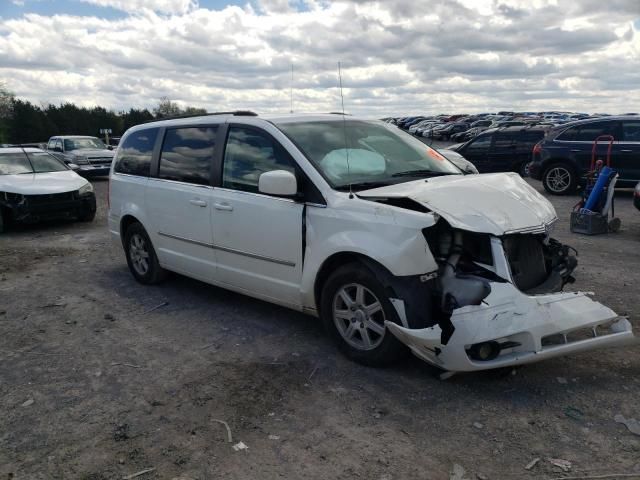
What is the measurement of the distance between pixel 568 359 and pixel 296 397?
6.59 feet

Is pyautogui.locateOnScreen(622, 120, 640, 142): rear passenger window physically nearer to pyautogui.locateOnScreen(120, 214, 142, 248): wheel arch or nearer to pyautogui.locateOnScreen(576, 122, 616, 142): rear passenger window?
pyautogui.locateOnScreen(576, 122, 616, 142): rear passenger window

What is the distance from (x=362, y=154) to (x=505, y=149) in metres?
12.3

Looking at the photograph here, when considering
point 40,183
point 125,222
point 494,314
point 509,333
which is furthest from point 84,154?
point 509,333

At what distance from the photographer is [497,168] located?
15.9 m

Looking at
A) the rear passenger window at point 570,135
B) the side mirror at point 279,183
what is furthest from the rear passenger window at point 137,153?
the rear passenger window at point 570,135

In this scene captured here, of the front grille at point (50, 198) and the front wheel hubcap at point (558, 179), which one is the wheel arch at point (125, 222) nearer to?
the front grille at point (50, 198)

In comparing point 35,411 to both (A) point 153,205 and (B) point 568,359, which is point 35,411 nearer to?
(A) point 153,205

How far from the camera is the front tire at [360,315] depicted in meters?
3.85

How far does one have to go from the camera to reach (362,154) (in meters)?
4.65

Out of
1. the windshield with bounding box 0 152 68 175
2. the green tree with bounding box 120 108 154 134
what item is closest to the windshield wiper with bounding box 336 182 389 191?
the windshield with bounding box 0 152 68 175

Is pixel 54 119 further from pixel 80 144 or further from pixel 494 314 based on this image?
pixel 494 314

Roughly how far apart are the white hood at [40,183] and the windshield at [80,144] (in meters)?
9.64

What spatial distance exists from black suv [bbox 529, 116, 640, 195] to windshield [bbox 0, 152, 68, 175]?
10.5 meters

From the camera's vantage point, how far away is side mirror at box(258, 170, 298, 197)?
416cm
